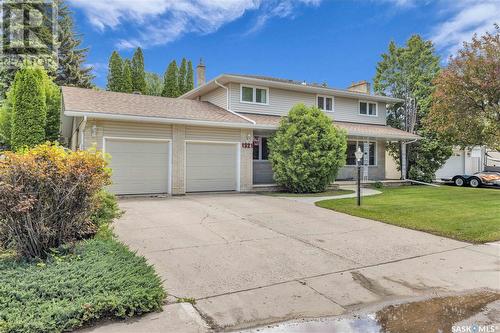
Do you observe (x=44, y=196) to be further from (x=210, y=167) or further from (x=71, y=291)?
(x=210, y=167)

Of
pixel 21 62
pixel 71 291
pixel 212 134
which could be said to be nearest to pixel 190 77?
pixel 21 62

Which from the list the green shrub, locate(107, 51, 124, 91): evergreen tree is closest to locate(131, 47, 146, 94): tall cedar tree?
locate(107, 51, 124, 91): evergreen tree

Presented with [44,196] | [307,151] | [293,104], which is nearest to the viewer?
[44,196]

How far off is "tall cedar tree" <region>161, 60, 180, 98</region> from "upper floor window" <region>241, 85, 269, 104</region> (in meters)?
19.9

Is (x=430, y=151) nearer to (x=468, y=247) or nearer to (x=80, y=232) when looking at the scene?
(x=468, y=247)

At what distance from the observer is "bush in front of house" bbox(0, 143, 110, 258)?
412cm

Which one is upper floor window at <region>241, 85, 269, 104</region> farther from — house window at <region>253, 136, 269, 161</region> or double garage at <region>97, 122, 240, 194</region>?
double garage at <region>97, 122, 240, 194</region>

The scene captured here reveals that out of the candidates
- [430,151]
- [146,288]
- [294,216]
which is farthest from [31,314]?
[430,151]

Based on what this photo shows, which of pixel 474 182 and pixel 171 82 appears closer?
pixel 474 182

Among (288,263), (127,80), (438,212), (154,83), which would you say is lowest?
(288,263)

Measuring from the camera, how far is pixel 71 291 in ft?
11.6

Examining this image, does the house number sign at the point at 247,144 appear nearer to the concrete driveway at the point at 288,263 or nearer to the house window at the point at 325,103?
the concrete driveway at the point at 288,263

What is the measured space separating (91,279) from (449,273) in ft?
16.8

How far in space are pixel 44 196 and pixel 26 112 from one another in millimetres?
15289
